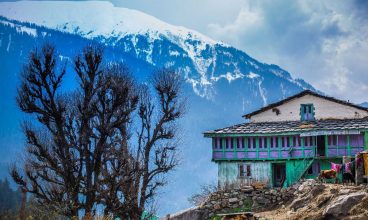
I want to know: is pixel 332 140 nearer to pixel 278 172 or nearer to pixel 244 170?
pixel 278 172

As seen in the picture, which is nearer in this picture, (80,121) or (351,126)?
(80,121)

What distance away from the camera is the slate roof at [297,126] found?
4144 cm

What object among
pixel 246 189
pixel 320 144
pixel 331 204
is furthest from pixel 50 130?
pixel 320 144

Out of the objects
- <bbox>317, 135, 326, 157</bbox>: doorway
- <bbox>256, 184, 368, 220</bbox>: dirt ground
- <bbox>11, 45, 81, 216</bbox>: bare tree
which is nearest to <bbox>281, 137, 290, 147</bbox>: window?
<bbox>317, 135, 326, 157</bbox>: doorway

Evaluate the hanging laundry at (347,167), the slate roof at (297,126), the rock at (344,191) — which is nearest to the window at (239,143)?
the slate roof at (297,126)

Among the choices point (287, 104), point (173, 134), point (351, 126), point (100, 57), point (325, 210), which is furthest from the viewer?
point (287, 104)

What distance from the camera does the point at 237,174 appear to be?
42.5m

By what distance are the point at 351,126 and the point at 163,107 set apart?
15776 millimetres

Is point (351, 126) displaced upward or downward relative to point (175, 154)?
upward

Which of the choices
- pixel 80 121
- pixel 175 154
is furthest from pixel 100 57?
pixel 175 154

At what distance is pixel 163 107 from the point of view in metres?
34.1

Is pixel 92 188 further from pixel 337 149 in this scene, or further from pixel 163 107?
pixel 337 149

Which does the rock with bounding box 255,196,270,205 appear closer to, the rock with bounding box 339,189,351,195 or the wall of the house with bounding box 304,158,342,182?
the wall of the house with bounding box 304,158,342,182

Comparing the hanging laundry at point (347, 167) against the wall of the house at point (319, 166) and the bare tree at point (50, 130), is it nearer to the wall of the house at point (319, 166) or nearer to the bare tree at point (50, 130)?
the bare tree at point (50, 130)
